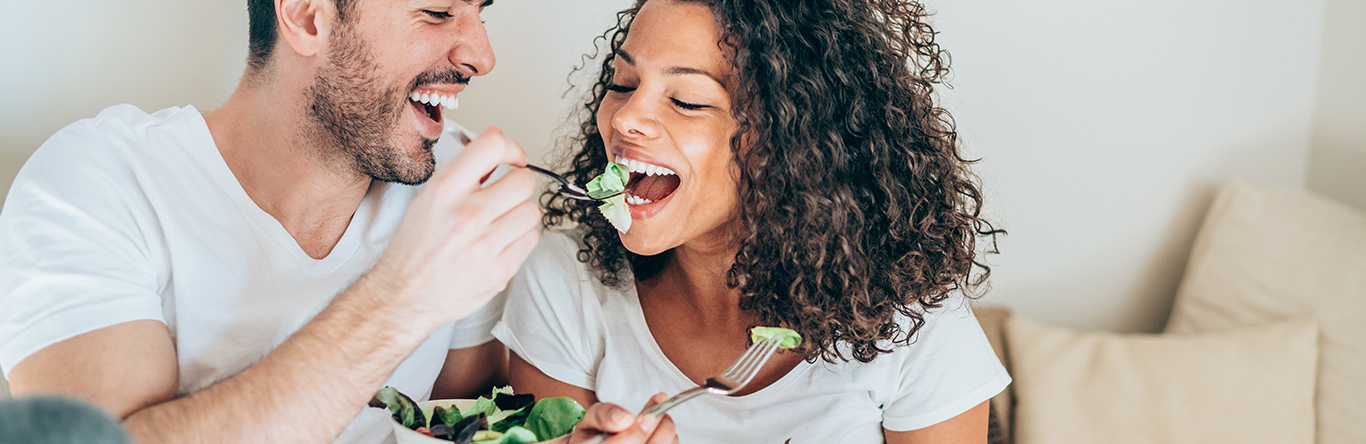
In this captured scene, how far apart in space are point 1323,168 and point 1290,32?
0.37 meters

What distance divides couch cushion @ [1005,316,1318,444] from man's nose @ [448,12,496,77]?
1.36m

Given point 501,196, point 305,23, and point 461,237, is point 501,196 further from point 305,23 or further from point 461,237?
point 305,23

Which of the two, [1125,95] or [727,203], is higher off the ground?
[1125,95]

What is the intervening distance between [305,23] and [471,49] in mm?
290

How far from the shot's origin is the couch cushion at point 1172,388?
1716 millimetres

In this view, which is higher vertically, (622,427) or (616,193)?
(616,193)

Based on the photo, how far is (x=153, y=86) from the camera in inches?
66.9

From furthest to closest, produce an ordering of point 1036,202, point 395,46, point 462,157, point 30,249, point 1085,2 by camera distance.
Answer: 1. point 1036,202
2. point 1085,2
3. point 395,46
4. point 30,249
5. point 462,157

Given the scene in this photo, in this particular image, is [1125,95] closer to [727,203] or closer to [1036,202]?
[1036,202]

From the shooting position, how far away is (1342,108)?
2000 mm

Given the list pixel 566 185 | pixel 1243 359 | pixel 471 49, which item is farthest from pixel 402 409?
pixel 1243 359

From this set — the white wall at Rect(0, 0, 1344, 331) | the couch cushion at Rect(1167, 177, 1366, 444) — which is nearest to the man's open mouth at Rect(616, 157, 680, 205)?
the white wall at Rect(0, 0, 1344, 331)

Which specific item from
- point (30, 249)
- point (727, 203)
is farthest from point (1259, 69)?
point (30, 249)

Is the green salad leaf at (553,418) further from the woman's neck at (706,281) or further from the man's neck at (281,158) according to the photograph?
the man's neck at (281,158)
